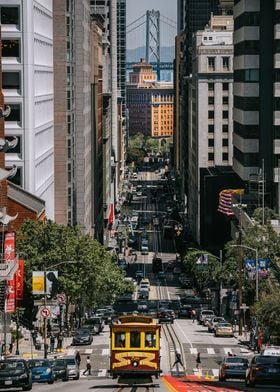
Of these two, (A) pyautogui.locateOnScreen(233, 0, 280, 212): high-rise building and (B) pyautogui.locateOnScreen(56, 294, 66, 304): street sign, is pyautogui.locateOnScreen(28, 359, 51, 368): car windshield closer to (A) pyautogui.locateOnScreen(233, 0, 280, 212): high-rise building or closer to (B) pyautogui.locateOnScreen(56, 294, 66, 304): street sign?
(B) pyautogui.locateOnScreen(56, 294, 66, 304): street sign

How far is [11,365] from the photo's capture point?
187 ft

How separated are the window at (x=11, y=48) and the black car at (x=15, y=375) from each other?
50.9 metres

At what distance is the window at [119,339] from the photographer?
62781 millimetres

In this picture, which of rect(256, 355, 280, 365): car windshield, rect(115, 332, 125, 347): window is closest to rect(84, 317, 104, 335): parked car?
rect(115, 332, 125, 347): window

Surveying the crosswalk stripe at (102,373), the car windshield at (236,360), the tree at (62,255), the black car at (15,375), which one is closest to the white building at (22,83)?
the tree at (62,255)

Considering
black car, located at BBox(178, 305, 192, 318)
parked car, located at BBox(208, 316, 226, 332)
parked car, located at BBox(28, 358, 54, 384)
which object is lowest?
black car, located at BBox(178, 305, 192, 318)

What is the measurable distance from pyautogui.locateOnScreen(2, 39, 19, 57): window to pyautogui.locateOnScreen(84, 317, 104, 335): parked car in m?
20.6

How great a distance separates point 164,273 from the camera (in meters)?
194

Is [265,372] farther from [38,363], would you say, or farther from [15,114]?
[15,114]

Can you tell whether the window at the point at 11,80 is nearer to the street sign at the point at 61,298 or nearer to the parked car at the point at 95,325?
the street sign at the point at 61,298

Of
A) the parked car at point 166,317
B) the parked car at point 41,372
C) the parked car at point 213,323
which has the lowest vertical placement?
the parked car at point 166,317

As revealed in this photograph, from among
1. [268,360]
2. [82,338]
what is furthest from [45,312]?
[268,360]

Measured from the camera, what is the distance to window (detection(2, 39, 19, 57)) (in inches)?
4136

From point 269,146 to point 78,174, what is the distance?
796 inches
